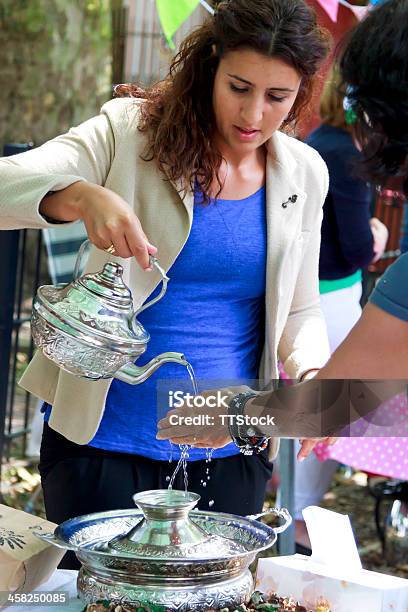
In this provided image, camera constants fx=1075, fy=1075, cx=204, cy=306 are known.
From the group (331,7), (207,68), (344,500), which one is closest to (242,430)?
(207,68)

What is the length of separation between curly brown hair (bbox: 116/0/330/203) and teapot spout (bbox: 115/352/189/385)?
40 cm

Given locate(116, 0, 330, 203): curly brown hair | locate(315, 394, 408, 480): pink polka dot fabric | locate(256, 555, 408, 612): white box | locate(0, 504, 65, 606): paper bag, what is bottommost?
locate(315, 394, 408, 480): pink polka dot fabric

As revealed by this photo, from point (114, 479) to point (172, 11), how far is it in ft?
4.47

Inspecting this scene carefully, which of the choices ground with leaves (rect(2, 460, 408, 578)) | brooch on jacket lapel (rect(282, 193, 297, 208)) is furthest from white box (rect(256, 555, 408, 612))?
ground with leaves (rect(2, 460, 408, 578))

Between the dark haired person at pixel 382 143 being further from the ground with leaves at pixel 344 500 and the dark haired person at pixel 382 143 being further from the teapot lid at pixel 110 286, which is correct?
the ground with leaves at pixel 344 500

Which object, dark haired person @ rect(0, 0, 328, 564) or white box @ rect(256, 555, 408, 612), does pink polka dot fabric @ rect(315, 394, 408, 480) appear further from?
white box @ rect(256, 555, 408, 612)

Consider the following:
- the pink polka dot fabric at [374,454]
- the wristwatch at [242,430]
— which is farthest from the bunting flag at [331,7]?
the wristwatch at [242,430]

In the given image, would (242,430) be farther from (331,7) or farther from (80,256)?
(331,7)

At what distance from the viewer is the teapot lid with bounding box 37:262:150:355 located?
1.43 metres

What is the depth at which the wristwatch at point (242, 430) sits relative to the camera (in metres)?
1.46

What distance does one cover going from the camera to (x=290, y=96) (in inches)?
71.8

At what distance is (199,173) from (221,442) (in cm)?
53

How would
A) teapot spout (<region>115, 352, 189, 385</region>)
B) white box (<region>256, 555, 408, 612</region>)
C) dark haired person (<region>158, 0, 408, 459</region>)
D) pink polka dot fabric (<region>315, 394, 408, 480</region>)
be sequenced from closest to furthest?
dark haired person (<region>158, 0, 408, 459</region>) → white box (<region>256, 555, 408, 612</region>) → teapot spout (<region>115, 352, 189, 385</region>) → pink polka dot fabric (<region>315, 394, 408, 480</region>)

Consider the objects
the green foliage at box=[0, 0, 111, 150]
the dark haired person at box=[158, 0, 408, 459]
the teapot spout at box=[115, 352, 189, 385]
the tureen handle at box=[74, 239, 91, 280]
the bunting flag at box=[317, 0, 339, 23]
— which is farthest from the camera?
the green foliage at box=[0, 0, 111, 150]
